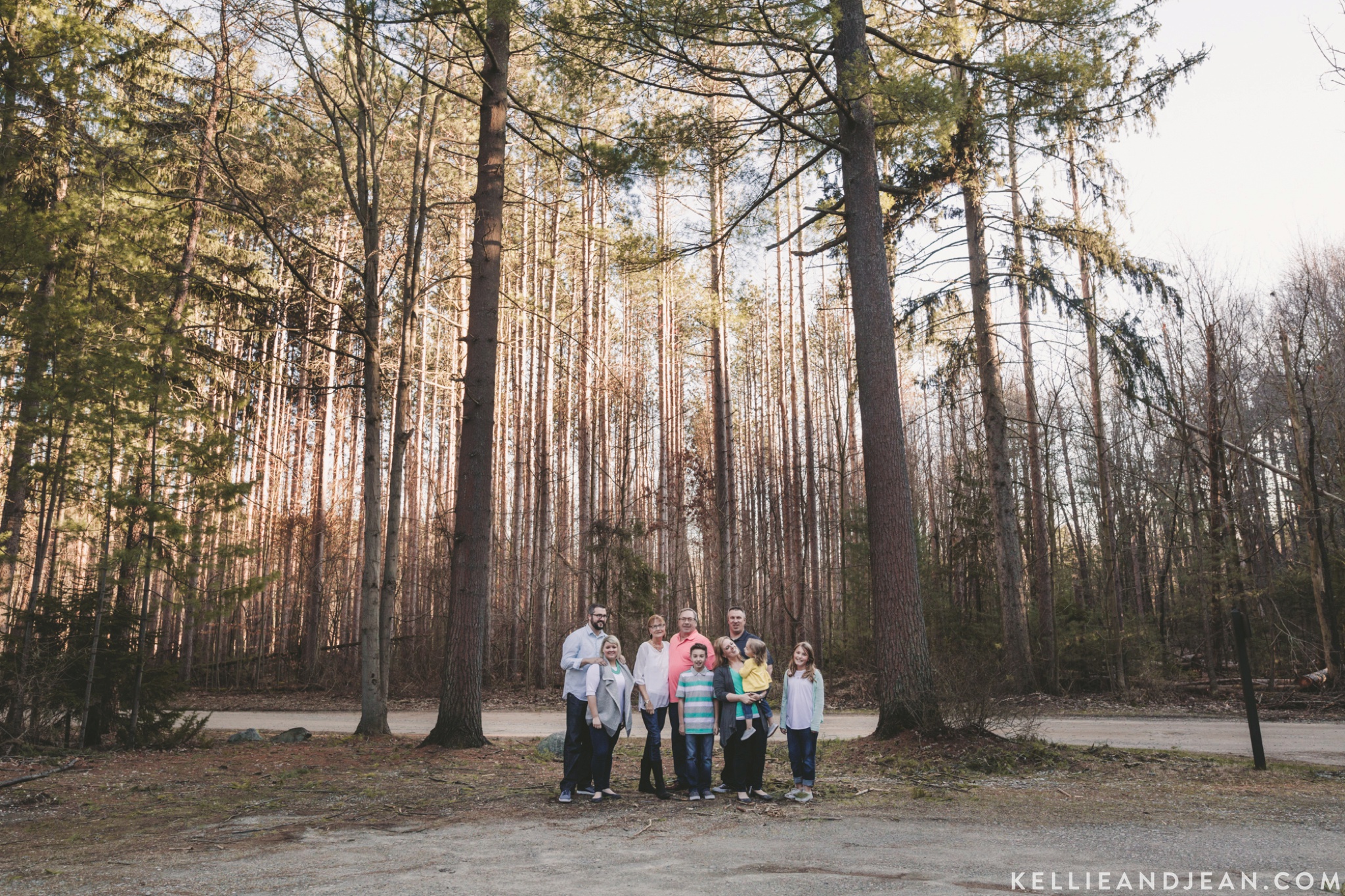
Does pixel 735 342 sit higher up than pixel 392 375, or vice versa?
pixel 735 342

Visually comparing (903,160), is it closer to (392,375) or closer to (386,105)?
(386,105)

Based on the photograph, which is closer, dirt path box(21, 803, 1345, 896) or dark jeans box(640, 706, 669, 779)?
dirt path box(21, 803, 1345, 896)

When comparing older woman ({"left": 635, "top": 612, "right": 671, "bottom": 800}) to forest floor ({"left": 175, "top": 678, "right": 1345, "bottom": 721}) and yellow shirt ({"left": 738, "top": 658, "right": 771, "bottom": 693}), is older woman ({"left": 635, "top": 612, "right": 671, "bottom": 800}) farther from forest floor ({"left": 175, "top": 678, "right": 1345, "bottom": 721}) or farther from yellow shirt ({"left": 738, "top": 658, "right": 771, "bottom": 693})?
forest floor ({"left": 175, "top": 678, "right": 1345, "bottom": 721})

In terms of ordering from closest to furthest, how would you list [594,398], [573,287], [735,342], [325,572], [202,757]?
[202,757] < [594,398] < [573,287] < [325,572] < [735,342]

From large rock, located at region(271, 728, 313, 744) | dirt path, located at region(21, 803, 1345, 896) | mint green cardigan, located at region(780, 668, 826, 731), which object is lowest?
large rock, located at region(271, 728, 313, 744)

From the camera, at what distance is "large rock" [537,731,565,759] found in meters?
9.41

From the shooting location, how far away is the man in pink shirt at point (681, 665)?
6785 millimetres

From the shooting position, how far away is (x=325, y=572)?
82.5 ft

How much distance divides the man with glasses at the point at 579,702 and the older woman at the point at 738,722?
96 centimetres

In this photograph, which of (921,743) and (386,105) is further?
(386,105)

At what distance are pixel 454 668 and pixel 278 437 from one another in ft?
61.3

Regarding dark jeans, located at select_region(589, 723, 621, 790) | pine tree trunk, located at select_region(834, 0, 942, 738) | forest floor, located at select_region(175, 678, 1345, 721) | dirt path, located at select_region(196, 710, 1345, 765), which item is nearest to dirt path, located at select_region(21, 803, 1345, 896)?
dark jeans, located at select_region(589, 723, 621, 790)

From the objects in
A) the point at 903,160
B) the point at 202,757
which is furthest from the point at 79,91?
the point at 903,160

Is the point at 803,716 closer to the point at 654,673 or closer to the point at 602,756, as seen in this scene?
the point at 654,673
